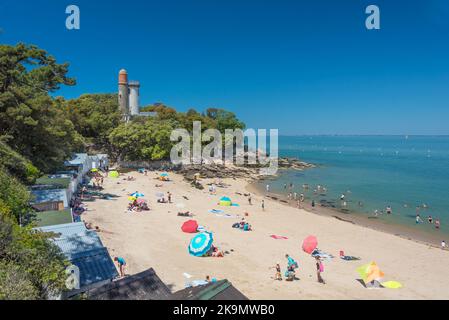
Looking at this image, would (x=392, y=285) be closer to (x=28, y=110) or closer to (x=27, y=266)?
(x=27, y=266)

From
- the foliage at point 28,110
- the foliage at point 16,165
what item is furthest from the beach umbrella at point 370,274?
the foliage at point 28,110

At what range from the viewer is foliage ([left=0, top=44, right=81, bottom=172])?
69.4 feet

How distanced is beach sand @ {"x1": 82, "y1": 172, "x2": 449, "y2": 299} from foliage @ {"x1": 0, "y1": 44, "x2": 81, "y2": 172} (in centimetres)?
553

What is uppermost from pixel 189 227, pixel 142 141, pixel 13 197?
pixel 142 141

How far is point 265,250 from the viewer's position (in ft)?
63.2

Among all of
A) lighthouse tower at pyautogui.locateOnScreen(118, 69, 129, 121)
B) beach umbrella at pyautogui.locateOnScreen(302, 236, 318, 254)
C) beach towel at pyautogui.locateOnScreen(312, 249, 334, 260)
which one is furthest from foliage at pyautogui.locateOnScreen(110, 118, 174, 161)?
beach umbrella at pyautogui.locateOnScreen(302, 236, 318, 254)

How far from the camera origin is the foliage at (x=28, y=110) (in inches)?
832

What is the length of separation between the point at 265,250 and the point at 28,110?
58.2ft

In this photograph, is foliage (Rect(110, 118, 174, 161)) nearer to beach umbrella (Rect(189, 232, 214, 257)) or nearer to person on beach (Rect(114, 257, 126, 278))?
beach umbrella (Rect(189, 232, 214, 257))

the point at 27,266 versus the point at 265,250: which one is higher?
the point at 27,266

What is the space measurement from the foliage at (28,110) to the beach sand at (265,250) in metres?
5.53

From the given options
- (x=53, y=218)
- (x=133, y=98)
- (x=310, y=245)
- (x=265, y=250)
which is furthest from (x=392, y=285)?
(x=133, y=98)

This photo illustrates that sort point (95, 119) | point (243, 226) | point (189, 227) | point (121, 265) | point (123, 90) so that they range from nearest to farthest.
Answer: point (121, 265) < point (189, 227) < point (243, 226) < point (95, 119) < point (123, 90)
